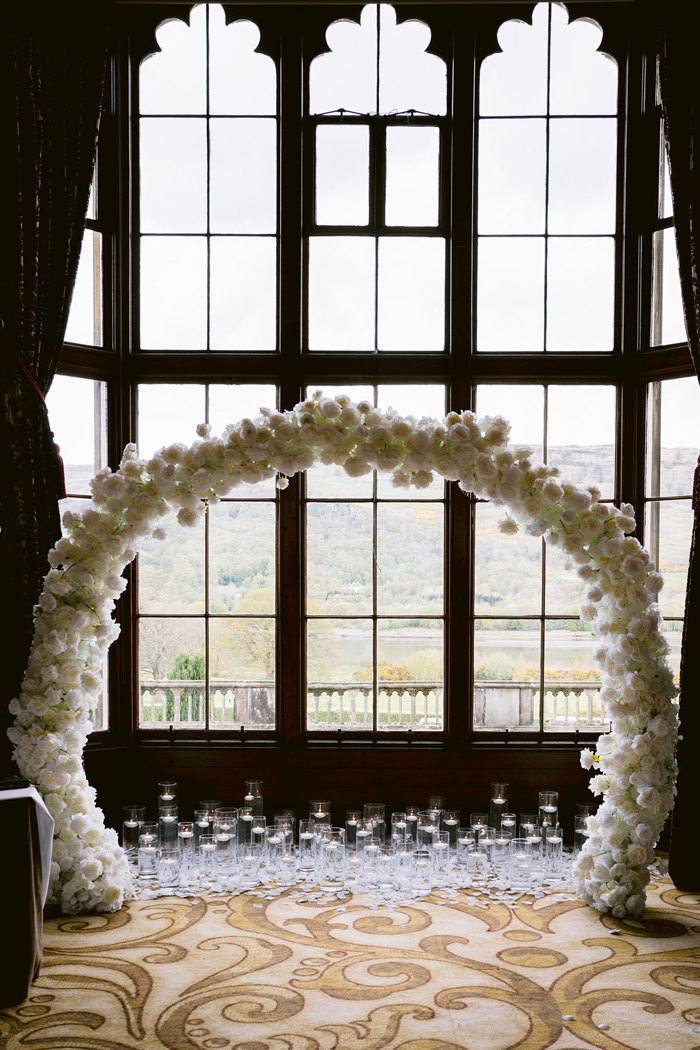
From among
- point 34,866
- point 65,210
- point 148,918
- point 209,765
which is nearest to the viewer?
point 34,866

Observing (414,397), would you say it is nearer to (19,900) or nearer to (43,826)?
(43,826)

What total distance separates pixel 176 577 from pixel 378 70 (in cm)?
295

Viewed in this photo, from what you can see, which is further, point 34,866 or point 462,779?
point 462,779

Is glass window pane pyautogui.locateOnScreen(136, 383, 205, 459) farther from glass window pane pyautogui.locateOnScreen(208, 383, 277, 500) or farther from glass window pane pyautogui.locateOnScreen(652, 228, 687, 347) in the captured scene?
glass window pane pyautogui.locateOnScreen(652, 228, 687, 347)

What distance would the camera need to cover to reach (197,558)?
468 centimetres

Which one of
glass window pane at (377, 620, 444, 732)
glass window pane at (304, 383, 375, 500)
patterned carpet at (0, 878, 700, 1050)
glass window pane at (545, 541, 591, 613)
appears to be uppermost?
glass window pane at (304, 383, 375, 500)

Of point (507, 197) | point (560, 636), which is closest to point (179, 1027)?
point (560, 636)

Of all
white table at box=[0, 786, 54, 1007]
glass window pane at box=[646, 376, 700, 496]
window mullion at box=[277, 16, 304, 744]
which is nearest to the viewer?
white table at box=[0, 786, 54, 1007]

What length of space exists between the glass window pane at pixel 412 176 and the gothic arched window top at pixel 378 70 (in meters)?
0.14

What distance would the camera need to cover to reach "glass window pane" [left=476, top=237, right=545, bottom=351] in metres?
4.69

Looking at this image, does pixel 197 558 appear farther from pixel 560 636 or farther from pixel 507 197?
pixel 507 197

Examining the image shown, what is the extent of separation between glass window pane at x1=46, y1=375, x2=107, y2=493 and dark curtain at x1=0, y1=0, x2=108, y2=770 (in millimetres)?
432

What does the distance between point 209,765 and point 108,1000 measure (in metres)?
1.72

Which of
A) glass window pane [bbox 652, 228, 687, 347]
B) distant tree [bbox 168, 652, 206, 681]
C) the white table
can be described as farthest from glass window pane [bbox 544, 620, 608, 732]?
the white table
